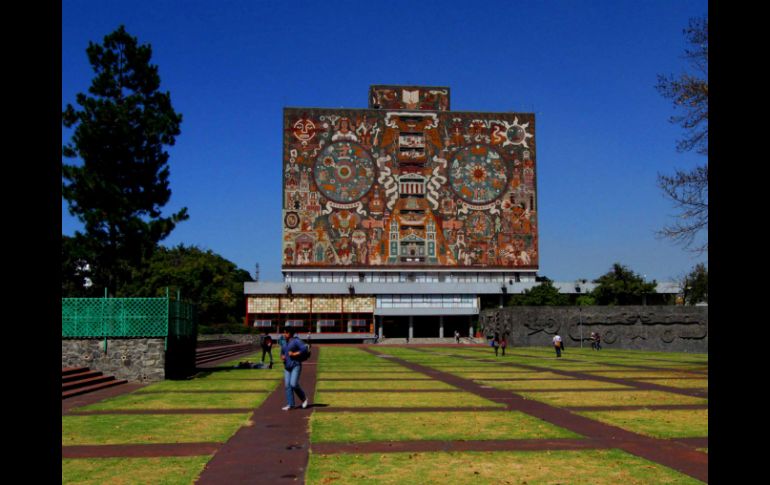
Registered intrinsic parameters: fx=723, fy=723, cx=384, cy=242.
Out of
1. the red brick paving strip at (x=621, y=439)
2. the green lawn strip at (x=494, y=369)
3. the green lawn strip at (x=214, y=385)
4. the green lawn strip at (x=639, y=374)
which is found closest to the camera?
the red brick paving strip at (x=621, y=439)

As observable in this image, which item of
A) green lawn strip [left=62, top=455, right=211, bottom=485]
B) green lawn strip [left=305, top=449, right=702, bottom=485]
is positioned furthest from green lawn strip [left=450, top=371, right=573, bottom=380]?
green lawn strip [left=62, top=455, right=211, bottom=485]

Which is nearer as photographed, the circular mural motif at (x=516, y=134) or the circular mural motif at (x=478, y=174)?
the circular mural motif at (x=478, y=174)

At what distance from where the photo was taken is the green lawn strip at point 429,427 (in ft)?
36.2

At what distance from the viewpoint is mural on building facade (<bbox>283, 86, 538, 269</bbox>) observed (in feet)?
293

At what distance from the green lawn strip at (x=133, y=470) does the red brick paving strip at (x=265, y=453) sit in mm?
219

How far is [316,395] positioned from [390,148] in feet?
246

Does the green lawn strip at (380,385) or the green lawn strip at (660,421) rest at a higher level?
the green lawn strip at (660,421)

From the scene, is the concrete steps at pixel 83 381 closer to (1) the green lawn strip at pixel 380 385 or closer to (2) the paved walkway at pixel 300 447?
(2) the paved walkway at pixel 300 447

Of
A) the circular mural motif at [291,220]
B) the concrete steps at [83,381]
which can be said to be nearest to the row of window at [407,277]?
the circular mural motif at [291,220]

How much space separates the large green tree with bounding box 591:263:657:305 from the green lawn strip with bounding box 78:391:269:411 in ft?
214

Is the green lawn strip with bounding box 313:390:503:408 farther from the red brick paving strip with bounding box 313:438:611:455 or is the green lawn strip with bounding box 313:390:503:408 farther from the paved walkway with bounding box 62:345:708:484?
the red brick paving strip with bounding box 313:438:611:455

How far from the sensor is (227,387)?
66.8 ft

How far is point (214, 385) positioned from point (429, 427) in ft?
35.3
